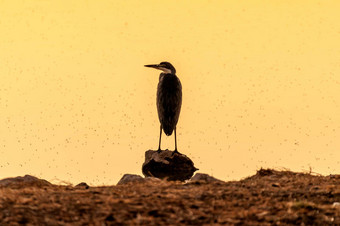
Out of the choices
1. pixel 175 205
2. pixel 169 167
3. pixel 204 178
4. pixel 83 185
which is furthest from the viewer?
pixel 169 167

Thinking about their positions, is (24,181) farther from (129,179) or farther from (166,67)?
(166,67)

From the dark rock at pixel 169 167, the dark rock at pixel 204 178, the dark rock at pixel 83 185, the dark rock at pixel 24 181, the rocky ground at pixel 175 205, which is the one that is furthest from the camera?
the dark rock at pixel 169 167

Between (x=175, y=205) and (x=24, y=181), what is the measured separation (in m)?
5.68

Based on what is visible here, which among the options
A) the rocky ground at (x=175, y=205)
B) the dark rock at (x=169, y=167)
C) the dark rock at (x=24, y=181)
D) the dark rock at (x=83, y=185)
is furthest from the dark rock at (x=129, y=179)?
the dark rock at (x=169, y=167)

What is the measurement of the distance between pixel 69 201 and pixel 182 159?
9.08 meters

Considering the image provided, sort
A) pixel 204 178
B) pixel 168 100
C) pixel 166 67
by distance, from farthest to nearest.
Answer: pixel 166 67, pixel 168 100, pixel 204 178

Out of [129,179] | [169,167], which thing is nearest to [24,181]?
[129,179]

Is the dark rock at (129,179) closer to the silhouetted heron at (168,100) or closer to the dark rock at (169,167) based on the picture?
the dark rock at (169,167)

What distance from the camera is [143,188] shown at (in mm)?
12539

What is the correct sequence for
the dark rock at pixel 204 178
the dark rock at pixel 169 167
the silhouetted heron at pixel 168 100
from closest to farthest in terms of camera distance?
the dark rock at pixel 204 178
the dark rock at pixel 169 167
the silhouetted heron at pixel 168 100

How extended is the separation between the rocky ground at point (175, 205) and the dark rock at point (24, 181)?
1.89 m

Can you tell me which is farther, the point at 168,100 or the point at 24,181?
the point at 168,100

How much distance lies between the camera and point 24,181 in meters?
15.1

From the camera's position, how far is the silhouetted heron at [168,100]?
20.8 metres
